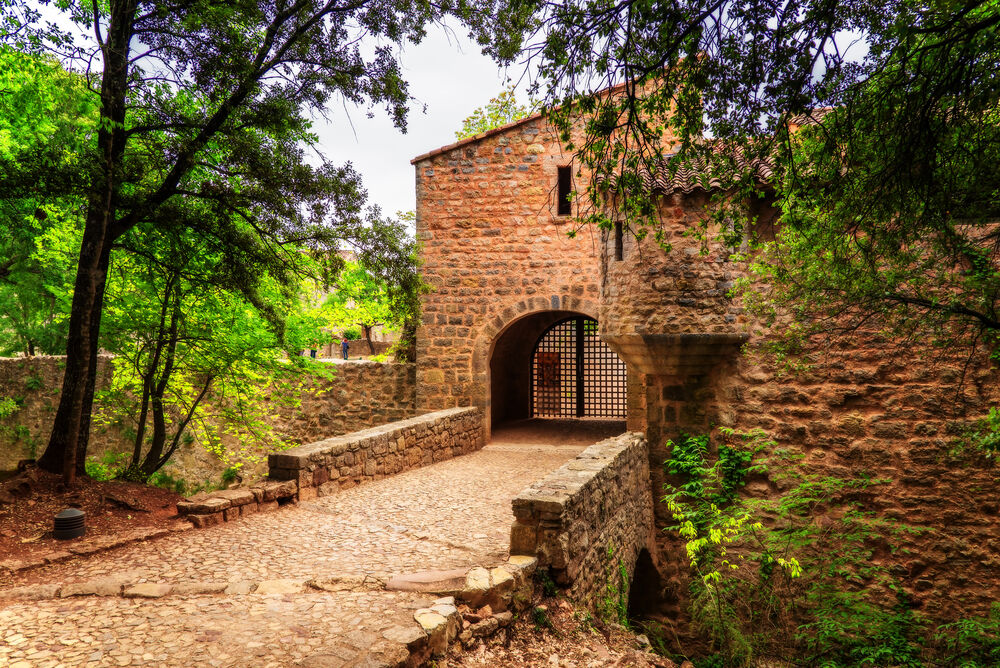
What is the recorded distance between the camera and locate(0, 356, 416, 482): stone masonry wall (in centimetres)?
1080

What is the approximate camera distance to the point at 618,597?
4.91 meters

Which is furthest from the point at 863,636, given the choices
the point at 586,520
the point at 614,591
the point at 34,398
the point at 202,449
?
the point at 34,398

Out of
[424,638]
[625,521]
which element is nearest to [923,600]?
[625,521]

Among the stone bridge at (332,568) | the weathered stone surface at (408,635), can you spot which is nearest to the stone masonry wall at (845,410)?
the stone bridge at (332,568)

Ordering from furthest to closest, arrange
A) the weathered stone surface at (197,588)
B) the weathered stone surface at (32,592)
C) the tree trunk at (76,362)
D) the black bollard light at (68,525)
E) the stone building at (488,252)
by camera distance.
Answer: the stone building at (488,252), the tree trunk at (76,362), the black bollard light at (68,525), the weathered stone surface at (197,588), the weathered stone surface at (32,592)

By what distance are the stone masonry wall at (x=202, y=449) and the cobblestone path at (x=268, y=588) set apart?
4801mm

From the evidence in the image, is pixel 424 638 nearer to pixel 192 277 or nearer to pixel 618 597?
pixel 618 597

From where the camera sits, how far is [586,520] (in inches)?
173

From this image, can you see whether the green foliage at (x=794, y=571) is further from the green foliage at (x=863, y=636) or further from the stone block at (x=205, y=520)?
the stone block at (x=205, y=520)

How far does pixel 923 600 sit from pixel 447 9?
7.34 metres

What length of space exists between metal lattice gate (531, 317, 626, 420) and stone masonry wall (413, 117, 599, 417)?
9.50 ft

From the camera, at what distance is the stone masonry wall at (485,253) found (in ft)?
32.2

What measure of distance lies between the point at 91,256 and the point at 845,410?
739 cm

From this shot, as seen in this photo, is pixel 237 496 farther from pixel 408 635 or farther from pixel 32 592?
pixel 408 635
